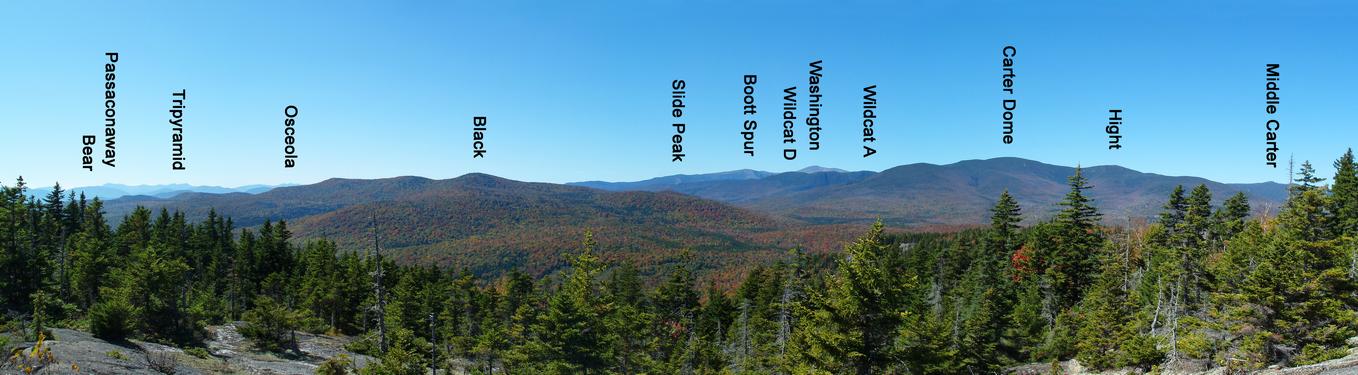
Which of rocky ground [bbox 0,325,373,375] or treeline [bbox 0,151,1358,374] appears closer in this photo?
treeline [bbox 0,151,1358,374]

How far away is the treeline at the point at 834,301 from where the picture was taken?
2508cm

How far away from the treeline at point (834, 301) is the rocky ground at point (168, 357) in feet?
5.77

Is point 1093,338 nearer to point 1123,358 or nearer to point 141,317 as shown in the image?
point 1123,358

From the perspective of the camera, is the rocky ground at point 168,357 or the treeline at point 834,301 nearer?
the treeline at point 834,301

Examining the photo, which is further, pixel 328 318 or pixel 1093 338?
pixel 328 318

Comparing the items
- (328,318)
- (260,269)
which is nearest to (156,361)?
(328,318)

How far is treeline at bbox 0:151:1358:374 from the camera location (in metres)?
25.1

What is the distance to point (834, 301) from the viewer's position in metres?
19.6

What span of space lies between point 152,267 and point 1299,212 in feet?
238

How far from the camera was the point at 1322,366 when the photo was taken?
21.6 m

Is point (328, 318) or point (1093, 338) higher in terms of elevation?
point (1093, 338)

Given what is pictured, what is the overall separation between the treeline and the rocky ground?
5.77 feet

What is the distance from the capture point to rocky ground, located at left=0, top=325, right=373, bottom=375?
90.9 feet

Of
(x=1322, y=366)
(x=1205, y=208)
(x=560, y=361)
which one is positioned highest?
(x=1205, y=208)
